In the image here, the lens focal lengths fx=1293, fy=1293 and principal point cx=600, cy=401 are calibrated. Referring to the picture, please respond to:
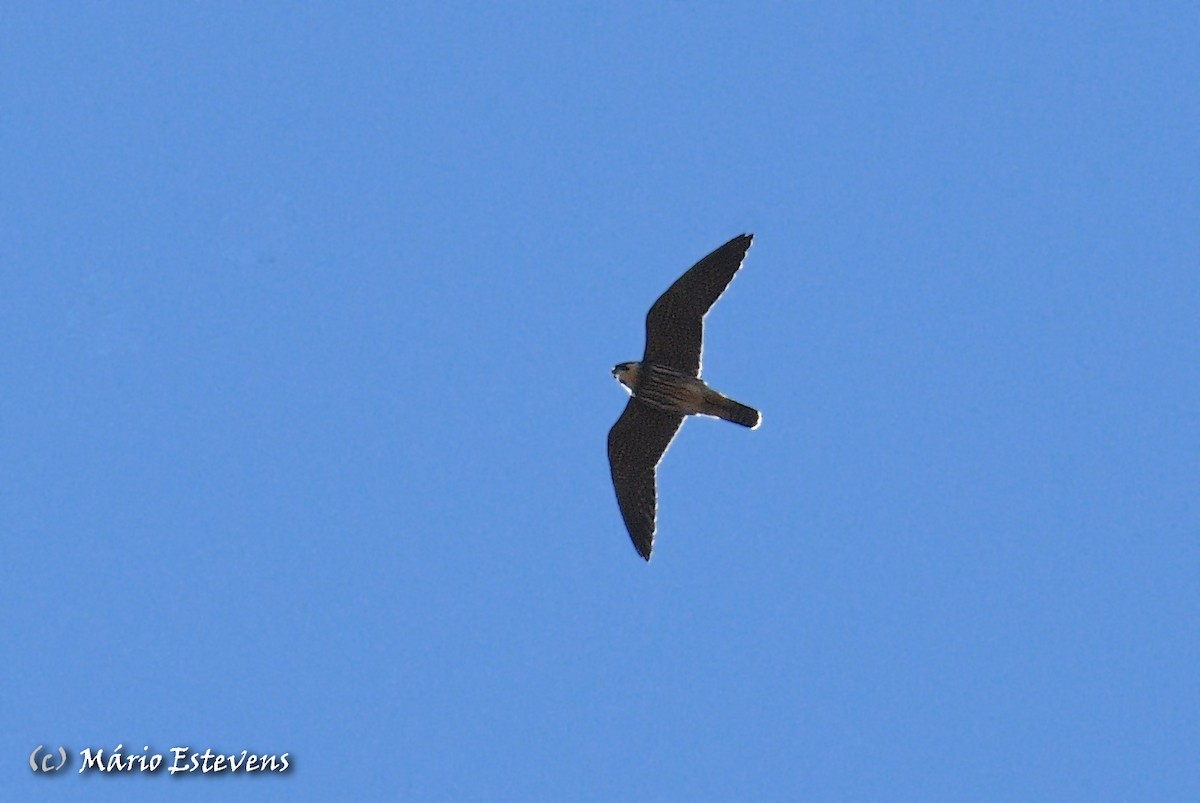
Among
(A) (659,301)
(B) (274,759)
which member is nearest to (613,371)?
(A) (659,301)

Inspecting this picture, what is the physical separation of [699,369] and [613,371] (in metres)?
1.54

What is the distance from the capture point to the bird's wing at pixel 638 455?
77.1ft

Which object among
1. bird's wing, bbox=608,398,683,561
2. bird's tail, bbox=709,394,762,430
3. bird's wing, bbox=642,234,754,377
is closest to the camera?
bird's wing, bbox=642,234,754,377

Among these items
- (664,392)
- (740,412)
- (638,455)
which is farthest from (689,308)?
(638,455)

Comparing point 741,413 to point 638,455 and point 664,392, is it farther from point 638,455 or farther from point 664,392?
point 638,455

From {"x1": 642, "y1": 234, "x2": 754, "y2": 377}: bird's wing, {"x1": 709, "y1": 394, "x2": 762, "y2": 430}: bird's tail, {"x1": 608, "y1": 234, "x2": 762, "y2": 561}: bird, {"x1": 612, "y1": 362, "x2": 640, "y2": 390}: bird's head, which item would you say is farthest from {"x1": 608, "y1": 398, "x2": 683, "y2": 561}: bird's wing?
{"x1": 642, "y1": 234, "x2": 754, "y2": 377}: bird's wing

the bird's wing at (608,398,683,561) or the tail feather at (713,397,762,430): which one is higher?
the tail feather at (713,397,762,430)

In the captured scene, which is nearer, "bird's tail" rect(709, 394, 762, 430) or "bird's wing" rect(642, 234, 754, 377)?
"bird's wing" rect(642, 234, 754, 377)

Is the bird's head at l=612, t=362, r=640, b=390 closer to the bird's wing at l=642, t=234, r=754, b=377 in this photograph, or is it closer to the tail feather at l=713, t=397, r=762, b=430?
the bird's wing at l=642, t=234, r=754, b=377

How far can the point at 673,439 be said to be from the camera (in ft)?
77.4

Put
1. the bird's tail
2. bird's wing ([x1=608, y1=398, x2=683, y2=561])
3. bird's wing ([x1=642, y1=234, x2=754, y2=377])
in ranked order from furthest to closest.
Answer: bird's wing ([x1=608, y1=398, x2=683, y2=561]), the bird's tail, bird's wing ([x1=642, y1=234, x2=754, y2=377])

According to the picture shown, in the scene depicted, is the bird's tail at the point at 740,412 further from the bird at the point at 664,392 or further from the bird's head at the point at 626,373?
the bird's head at the point at 626,373

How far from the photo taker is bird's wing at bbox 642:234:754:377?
75.1 feet

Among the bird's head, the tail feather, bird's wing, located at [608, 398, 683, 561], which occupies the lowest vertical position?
bird's wing, located at [608, 398, 683, 561]
